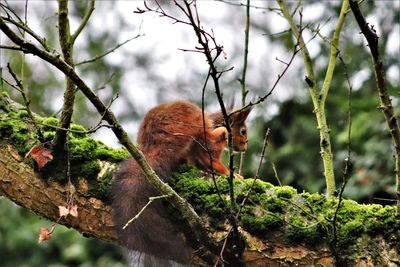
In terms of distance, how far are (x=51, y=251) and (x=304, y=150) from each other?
3.43 metres

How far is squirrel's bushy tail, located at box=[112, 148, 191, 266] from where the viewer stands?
321 centimetres

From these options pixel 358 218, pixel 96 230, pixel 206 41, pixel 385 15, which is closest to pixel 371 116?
pixel 385 15

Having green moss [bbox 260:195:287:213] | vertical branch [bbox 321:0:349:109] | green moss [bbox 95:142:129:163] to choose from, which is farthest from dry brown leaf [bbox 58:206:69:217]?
vertical branch [bbox 321:0:349:109]

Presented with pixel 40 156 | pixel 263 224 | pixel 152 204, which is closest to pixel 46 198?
pixel 40 156

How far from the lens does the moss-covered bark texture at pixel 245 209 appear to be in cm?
313

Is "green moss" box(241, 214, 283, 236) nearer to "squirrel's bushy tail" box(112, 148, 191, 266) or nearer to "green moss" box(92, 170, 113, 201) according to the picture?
"squirrel's bushy tail" box(112, 148, 191, 266)

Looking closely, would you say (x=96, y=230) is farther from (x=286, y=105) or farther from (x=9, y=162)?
(x=286, y=105)

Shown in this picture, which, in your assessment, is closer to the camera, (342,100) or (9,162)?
(9,162)

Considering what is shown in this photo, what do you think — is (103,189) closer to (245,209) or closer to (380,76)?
(245,209)

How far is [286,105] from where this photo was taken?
712 cm

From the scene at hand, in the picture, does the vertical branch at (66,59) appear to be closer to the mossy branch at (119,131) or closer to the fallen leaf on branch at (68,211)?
the mossy branch at (119,131)

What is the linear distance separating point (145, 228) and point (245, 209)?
20.9 inches

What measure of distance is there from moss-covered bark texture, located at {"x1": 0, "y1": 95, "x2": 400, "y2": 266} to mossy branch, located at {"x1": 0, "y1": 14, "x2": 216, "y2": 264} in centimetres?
18

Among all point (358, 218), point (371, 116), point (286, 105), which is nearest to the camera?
point (358, 218)
